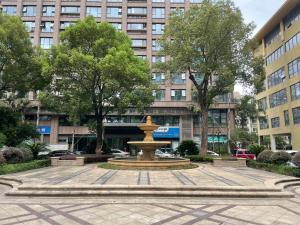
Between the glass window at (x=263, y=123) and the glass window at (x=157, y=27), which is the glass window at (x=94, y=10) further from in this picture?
the glass window at (x=263, y=123)

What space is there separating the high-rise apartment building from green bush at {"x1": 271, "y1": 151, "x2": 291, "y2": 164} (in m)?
25.5

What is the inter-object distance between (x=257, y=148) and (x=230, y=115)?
852 inches

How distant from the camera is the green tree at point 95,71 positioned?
69.6 feet

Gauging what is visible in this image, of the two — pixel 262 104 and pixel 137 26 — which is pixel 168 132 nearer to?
pixel 262 104

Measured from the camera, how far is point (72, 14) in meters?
47.0

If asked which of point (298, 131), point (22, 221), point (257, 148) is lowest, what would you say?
point (22, 221)

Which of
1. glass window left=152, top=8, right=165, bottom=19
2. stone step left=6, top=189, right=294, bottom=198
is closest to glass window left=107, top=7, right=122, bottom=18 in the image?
glass window left=152, top=8, right=165, bottom=19

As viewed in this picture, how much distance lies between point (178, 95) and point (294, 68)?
17661 millimetres

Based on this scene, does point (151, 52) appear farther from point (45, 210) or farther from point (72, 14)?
point (45, 210)

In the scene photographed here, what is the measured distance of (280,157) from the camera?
1728cm

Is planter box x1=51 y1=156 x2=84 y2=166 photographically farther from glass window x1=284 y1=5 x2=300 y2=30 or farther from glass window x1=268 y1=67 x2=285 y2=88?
glass window x1=284 y1=5 x2=300 y2=30

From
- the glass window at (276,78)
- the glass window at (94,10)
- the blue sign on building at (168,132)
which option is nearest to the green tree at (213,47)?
the glass window at (276,78)

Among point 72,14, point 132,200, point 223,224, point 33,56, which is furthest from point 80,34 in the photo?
point 72,14

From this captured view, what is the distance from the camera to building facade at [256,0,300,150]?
3435cm
